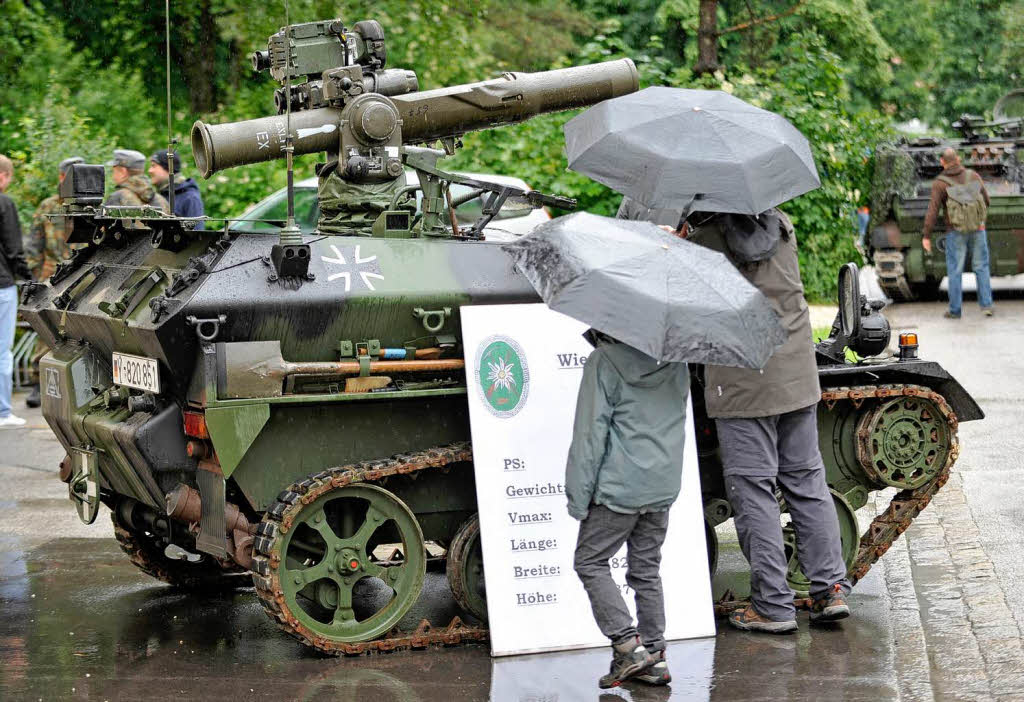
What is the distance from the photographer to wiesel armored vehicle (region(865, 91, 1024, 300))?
19.0m

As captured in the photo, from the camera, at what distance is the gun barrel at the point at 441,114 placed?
24.2ft

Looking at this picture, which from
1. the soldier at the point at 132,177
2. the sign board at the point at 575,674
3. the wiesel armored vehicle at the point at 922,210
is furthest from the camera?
the wiesel armored vehicle at the point at 922,210

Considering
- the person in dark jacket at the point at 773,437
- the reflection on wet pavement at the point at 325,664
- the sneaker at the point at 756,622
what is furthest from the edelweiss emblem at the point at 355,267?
the sneaker at the point at 756,622

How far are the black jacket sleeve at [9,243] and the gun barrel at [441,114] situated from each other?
212 inches

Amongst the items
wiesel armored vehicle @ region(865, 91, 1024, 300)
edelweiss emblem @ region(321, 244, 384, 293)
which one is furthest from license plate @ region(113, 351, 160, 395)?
wiesel armored vehicle @ region(865, 91, 1024, 300)

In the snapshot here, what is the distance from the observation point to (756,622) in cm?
696

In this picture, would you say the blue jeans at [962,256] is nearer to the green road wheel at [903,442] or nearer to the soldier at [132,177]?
the soldier at [132,177]

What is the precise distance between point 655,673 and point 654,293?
1.55m

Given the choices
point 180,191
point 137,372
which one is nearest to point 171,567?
point 137,372

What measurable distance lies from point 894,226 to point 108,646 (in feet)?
47.1

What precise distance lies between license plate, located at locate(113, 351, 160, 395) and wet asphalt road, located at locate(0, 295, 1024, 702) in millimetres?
1193

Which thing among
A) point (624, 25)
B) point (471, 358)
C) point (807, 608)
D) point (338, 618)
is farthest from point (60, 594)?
point (624, 25)

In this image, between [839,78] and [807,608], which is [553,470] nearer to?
[807,608]

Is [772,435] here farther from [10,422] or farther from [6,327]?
[10,422]
